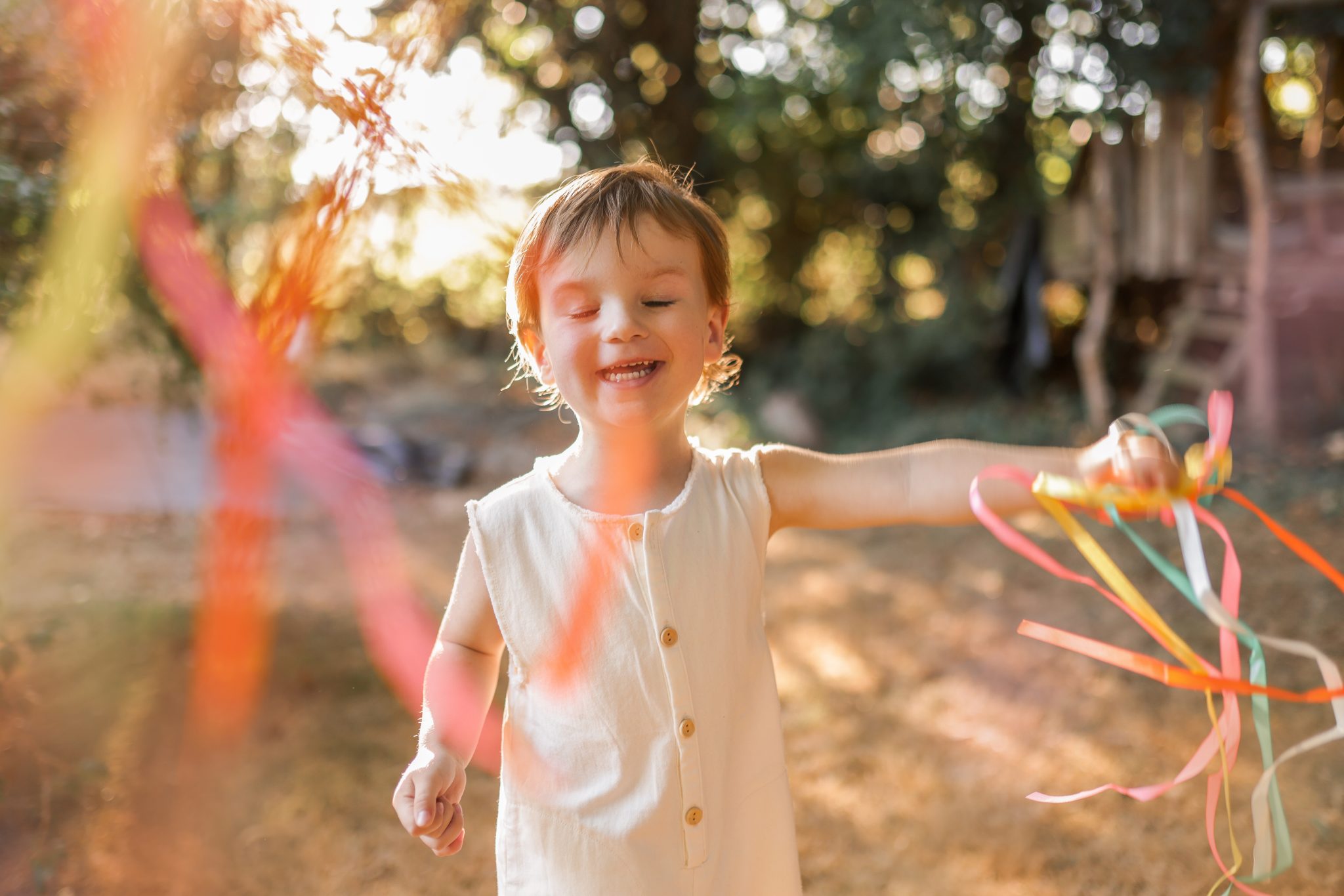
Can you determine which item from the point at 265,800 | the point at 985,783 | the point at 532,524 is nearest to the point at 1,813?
the point at 265,800

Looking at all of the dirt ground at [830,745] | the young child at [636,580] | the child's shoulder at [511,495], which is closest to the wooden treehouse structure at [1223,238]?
the dirt ground at [830,745]

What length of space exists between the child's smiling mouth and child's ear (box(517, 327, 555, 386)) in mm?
139

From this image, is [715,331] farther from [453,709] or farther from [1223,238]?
[1223,238]

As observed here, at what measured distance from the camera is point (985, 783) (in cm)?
327

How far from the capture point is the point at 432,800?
146cm

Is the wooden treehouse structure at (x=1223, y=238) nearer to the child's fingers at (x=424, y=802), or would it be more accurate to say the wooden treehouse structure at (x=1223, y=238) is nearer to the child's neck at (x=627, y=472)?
the child's neck at (x=627, y=472)

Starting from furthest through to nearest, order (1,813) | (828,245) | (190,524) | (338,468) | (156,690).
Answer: (828,245), (338,468), (190,524), (156,690), (1,813)

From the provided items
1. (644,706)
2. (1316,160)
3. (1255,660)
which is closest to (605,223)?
(644,706)

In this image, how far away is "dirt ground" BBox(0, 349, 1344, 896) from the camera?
9.20 ft

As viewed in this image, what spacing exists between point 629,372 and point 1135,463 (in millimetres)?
659

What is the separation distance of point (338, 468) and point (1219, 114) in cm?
702

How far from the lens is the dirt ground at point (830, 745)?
2.80 m

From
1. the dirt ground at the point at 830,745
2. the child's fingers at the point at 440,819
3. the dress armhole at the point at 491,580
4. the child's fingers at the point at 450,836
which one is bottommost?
the dirt ground at the point at 830,745

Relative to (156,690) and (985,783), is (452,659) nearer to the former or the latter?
(985,783)
